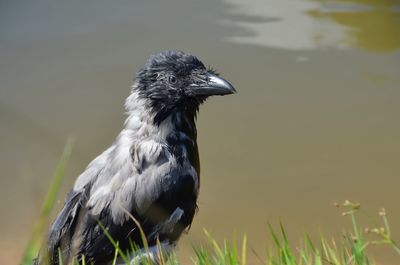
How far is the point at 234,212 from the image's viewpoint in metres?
5.55

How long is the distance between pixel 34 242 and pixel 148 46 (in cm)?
582

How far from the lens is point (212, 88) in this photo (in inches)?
147

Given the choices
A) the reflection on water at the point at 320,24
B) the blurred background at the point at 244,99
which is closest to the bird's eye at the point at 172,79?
the blurred background at the point at 244,99

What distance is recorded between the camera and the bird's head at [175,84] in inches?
147

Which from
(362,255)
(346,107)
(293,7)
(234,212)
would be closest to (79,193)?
(362,255)

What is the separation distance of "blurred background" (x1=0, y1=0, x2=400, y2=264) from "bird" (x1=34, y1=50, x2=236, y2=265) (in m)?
1.00

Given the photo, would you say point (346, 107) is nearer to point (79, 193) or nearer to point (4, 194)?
point (4, 194)

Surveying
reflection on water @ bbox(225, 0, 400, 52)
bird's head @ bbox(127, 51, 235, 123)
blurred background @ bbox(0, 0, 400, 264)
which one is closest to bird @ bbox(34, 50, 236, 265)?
bird's head @ bbox(127, 51, 235, 123)

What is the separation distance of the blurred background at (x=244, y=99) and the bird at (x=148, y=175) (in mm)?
1000

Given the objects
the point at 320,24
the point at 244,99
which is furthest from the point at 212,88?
the point at 320,24

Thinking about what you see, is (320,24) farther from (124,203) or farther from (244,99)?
(124,203)

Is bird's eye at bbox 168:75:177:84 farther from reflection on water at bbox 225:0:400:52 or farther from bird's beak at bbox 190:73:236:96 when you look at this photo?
reflection on water at bbox 225:0:400:52

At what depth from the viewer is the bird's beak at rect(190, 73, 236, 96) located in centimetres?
372

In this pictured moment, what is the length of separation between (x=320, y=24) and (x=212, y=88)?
408cm
